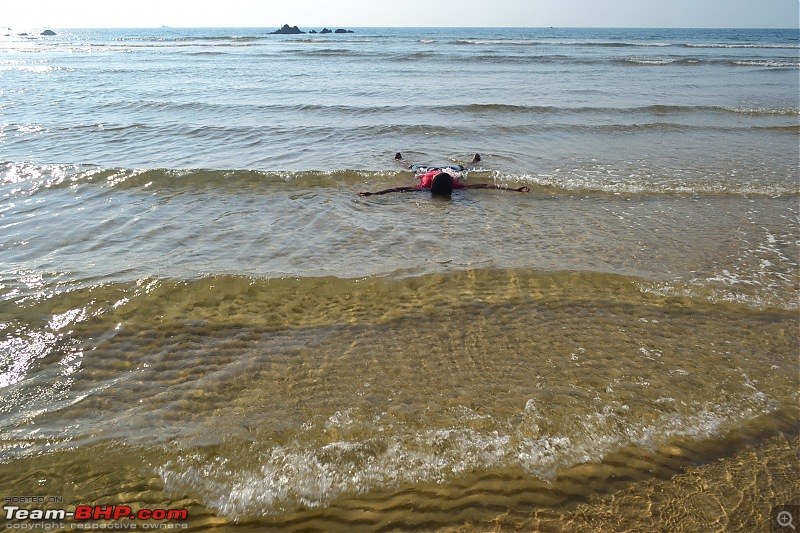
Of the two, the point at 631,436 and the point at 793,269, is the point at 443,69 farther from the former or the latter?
the point at 631,436

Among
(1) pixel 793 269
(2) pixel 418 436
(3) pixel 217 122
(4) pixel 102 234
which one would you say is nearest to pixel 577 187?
(1) pixel 793 269

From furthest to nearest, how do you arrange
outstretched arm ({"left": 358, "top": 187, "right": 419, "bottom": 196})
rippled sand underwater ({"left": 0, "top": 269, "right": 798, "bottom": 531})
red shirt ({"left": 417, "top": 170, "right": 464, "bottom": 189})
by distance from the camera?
red shirt ({"left": 417, "top": 170, "right": 464, "bottom": 189}) → outstretched arm ({"left": 358, "top": 187, "right": 419, "bottom": 196}) → rippled sand underwater ({"left": 0, "top": 269, "right": 798, "bottom": 531})

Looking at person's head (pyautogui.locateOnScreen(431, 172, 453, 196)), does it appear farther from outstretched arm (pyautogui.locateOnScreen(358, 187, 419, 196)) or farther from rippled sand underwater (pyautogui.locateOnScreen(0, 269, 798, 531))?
rippled sand underwater (pyautogui.locateOnScreen(0, 269, 798, 531))

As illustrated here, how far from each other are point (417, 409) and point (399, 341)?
105 cm

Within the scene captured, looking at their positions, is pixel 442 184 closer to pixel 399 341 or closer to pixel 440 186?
pixel 440 186

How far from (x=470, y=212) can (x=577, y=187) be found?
8.88 feet

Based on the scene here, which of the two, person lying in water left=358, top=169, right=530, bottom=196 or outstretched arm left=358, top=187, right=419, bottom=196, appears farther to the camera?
person lying in water left=358, top=169, right=530, bottom=196

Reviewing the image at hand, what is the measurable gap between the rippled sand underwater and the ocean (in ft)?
0.07

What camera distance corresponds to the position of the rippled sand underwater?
3156 mm

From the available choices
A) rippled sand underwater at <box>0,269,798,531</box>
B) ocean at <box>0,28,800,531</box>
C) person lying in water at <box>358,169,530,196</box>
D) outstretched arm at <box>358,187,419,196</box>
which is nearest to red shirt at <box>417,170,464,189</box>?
person lying in water at <box>358,169,530,196</box>

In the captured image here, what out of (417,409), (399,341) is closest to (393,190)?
(399,341)

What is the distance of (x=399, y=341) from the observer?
483 centimetres

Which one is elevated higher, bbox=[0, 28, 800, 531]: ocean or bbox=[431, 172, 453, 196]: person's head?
bbox=[431, 172, 453, 196]: person's head

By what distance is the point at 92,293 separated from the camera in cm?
561
